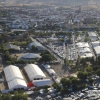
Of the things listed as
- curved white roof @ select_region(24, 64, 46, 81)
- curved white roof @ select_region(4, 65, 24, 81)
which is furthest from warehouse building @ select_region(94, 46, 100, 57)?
curved white roof @ select_region(4, 65, 24, 81)

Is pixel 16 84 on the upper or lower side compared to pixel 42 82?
upper

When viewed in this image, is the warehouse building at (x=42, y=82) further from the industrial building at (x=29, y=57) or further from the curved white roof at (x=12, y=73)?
the industrial building at (x=29, y=57)

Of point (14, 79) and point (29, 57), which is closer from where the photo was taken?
point (14, 79)

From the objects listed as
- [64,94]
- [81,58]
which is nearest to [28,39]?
[81,58]

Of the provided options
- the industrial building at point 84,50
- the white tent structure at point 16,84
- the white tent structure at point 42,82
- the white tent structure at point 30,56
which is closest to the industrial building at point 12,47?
the white tent structure at point 30,56

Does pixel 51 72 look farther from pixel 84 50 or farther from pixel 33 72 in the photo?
pixel 84 50

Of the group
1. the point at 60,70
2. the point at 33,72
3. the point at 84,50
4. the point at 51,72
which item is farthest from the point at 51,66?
the point at 84,50
